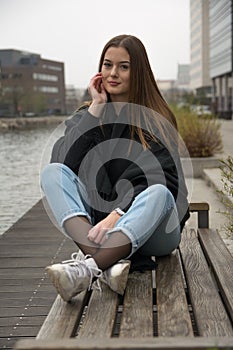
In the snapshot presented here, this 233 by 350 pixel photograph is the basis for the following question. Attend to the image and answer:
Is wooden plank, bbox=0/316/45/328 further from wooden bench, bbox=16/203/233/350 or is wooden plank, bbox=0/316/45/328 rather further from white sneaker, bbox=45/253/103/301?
white sneaker, bbox=45/253/103/301

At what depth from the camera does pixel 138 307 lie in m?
2.36

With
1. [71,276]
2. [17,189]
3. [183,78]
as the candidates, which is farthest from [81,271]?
[183,78]

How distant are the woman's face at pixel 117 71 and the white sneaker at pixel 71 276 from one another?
1099 mm

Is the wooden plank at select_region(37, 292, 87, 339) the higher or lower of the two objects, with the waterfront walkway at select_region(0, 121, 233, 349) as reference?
higher

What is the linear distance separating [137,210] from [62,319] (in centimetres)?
68

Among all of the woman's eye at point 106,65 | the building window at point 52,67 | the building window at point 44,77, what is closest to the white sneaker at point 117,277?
the woman's eye at point 106,65

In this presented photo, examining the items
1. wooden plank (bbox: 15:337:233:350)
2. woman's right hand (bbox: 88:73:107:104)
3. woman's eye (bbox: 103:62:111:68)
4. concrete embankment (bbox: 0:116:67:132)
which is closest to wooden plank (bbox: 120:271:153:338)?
wooden plank (bbox: 15:337:233:350)

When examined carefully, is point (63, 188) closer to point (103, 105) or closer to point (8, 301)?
point (103, 105)

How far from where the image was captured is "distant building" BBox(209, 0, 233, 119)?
59031 millimetres

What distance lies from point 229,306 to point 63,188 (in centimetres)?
99

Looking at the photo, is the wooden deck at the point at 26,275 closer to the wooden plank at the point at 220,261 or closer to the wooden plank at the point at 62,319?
the wooden plank at the point at 62,319

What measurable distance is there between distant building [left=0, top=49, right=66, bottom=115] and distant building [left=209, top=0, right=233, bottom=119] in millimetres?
32748

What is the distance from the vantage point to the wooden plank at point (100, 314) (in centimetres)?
207

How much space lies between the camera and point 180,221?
124 inches
